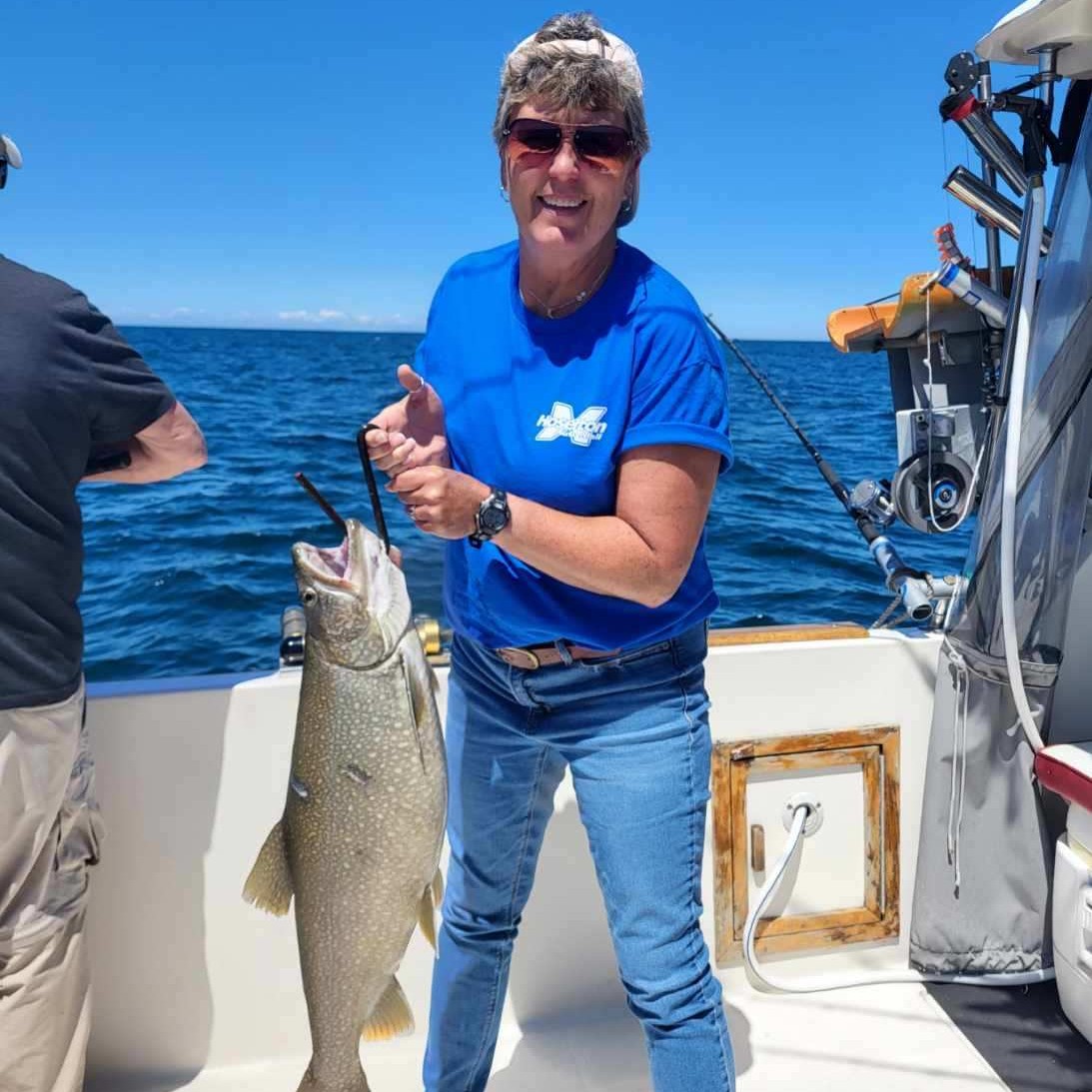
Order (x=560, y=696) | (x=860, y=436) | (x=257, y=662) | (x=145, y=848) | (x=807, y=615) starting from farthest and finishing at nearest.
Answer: (x=860, y=436) < (x=807, y=615) < (x=257, y=662) < (x=145, y=848) < (x=560, y=696)

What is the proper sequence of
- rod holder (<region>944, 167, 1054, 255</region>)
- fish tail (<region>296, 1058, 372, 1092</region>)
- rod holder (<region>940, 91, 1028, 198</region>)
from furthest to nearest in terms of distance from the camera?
1. rod holder (<region>944, 167, 1054, 255</region>)
2. rod holder (<region>940, 91, 1028, 198</region>)
3. fish tail (<region>296, 1058, 372, 1092</region>)

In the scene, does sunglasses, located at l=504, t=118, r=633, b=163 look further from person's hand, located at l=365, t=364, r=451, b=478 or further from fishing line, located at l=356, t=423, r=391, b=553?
fishing line, located at l=356, t=423, r=391, b=553

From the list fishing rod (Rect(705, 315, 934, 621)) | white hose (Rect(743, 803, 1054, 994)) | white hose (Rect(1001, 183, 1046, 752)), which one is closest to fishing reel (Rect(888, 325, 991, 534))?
fishing rod (Rect(705, 315, 934, 621))

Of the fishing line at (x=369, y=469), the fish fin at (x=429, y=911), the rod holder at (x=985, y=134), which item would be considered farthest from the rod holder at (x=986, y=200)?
the fish fin at (x=429, y=911)

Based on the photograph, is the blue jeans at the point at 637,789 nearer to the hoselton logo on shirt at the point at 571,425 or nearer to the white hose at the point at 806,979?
the hoselton logo on shirt at the point at 571,425

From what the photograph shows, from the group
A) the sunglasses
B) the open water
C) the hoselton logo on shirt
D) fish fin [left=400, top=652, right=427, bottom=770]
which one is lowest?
the open water

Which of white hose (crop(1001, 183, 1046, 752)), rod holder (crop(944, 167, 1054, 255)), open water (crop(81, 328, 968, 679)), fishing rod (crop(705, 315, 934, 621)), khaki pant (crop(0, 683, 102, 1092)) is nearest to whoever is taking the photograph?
khaki pant (crop(0, 683, 102, 1092))

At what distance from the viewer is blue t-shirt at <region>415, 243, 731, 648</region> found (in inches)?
72.2

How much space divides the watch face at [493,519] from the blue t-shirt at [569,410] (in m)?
0.18

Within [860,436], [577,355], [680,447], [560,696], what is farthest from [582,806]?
[860,436]

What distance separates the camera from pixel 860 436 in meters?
17.7

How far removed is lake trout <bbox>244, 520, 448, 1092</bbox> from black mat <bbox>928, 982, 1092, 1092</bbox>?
69.3 inches

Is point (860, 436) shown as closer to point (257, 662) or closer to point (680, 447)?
point (257, 662)

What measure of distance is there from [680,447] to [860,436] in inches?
665
